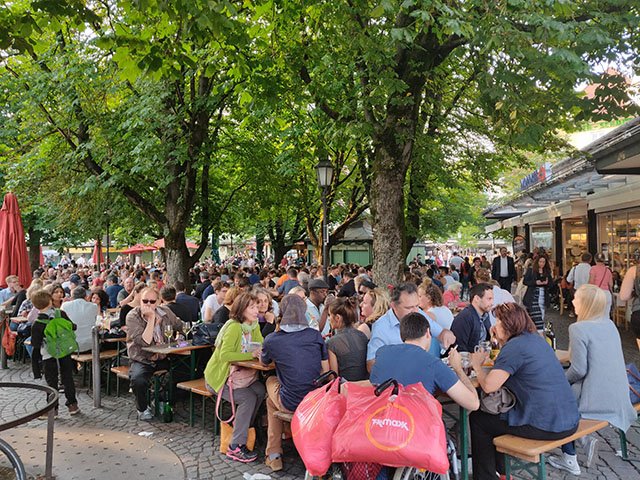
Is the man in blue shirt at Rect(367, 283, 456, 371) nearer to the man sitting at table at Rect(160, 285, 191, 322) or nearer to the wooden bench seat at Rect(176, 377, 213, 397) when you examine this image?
the wooden bench seat at Rect(176, 377, 213, 397)

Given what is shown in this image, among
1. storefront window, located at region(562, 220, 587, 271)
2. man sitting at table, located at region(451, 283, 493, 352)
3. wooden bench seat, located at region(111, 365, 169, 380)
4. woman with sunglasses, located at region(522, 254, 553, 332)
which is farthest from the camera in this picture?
storefront window, located at region(562, 220, 587, 271)

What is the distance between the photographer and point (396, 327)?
5.46m

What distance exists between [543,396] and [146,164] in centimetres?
1040

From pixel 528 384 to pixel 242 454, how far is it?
9.66ft

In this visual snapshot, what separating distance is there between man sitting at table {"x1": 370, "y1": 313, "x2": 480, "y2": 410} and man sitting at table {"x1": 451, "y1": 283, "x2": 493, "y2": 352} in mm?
2019

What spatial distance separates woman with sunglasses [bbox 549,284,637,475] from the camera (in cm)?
467

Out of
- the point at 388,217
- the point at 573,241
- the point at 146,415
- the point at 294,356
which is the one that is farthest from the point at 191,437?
the point at 573,241

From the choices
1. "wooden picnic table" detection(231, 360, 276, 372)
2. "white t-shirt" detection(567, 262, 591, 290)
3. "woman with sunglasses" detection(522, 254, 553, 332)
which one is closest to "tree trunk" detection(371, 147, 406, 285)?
"woman with sunglasses" detection(522, 254, 553, 332)

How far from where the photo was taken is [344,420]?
11.6 feet

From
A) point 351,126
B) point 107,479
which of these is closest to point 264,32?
point 351,126

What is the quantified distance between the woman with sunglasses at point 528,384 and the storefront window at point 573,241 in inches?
637

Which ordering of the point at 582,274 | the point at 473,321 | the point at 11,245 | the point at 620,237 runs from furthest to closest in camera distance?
the point at 620,237 < the point at 582,274 < the point at 11,245 < the point at 473,321

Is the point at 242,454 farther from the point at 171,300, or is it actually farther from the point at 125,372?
the point at 171,300

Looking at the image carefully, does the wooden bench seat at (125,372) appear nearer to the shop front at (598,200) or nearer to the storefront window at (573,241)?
the shop front at (598,200)
